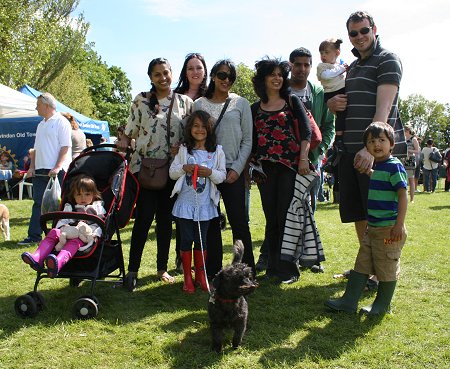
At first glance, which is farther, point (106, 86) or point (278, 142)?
point (106, 86)

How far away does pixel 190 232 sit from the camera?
4203 mm

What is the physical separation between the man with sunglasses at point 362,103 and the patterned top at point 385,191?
0.25 meters

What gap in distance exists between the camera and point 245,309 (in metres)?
3.08

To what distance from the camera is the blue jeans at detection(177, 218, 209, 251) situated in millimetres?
4180

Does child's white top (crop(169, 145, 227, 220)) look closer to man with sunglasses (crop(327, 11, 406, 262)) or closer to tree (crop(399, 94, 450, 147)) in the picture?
man with sunglasses (crop(327, 11, 406, 262))

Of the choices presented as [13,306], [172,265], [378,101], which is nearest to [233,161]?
[378,101]

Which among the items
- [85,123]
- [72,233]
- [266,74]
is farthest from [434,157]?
[72,233]

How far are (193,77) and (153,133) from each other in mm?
824

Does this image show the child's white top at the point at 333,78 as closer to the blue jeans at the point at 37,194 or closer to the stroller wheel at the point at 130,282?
the stroller wheel at the point at 130,282

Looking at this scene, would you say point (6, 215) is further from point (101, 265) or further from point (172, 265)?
point (101, 265)

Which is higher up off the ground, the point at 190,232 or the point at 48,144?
the point at 48,144

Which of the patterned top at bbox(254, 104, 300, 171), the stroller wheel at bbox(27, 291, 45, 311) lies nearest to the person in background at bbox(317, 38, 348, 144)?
the patterned top at bbox(254, 104, 300, 171)

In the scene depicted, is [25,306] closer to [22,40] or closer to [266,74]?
[266,74]

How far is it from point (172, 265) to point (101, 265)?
1.47 meters
